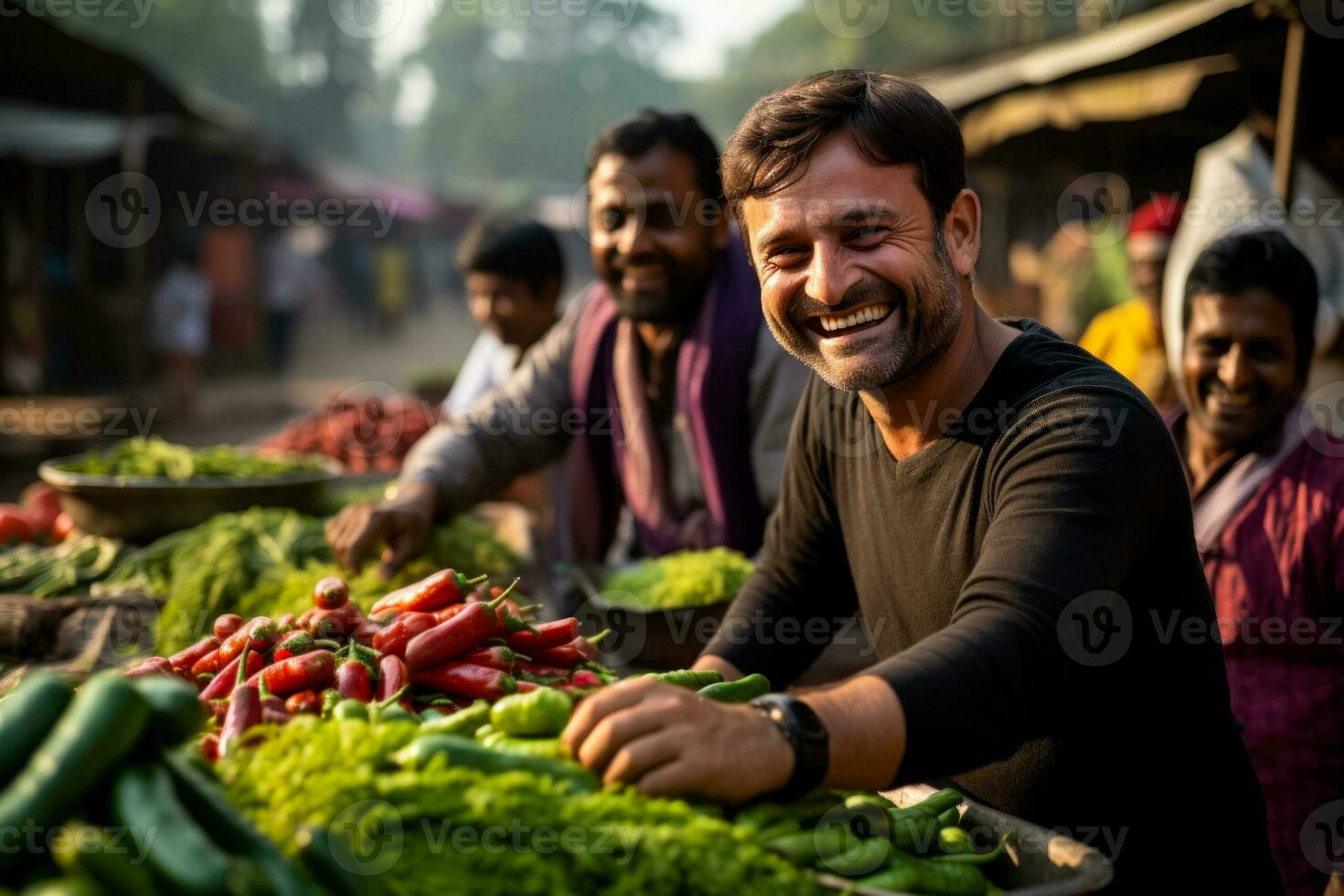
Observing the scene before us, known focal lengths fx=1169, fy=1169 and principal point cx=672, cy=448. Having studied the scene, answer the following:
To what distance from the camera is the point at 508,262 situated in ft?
21.8

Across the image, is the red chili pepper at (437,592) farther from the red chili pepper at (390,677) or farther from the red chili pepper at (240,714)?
the red chili pepper at (240,714)

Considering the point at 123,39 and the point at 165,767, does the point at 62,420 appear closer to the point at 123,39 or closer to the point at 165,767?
the point at 165,767

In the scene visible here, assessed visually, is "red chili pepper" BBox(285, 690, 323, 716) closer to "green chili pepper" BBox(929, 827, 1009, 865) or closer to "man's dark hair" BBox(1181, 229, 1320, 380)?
"green chili pepper" BBox(929, 827, 1009, 865)

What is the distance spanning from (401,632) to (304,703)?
1.15 ft

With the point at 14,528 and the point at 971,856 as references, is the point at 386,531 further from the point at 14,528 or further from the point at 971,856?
the point at 971,856

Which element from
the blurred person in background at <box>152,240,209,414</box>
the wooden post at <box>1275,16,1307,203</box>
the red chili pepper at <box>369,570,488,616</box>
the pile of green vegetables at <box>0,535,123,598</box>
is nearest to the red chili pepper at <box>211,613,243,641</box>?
the red chili pepper at <box>369,570,488,616</box>

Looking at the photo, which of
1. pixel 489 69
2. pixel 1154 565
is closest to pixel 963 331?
pixel 1154 565

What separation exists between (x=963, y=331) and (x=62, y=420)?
12.5m

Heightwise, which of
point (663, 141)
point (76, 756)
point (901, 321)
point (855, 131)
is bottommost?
point (76, 756)

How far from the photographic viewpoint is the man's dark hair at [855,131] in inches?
91.5

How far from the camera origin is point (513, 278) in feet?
21.8

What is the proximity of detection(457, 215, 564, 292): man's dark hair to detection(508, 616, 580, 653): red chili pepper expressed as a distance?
4.09m

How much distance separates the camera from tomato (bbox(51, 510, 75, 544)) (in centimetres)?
527

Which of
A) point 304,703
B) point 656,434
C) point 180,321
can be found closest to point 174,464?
point 656,434
